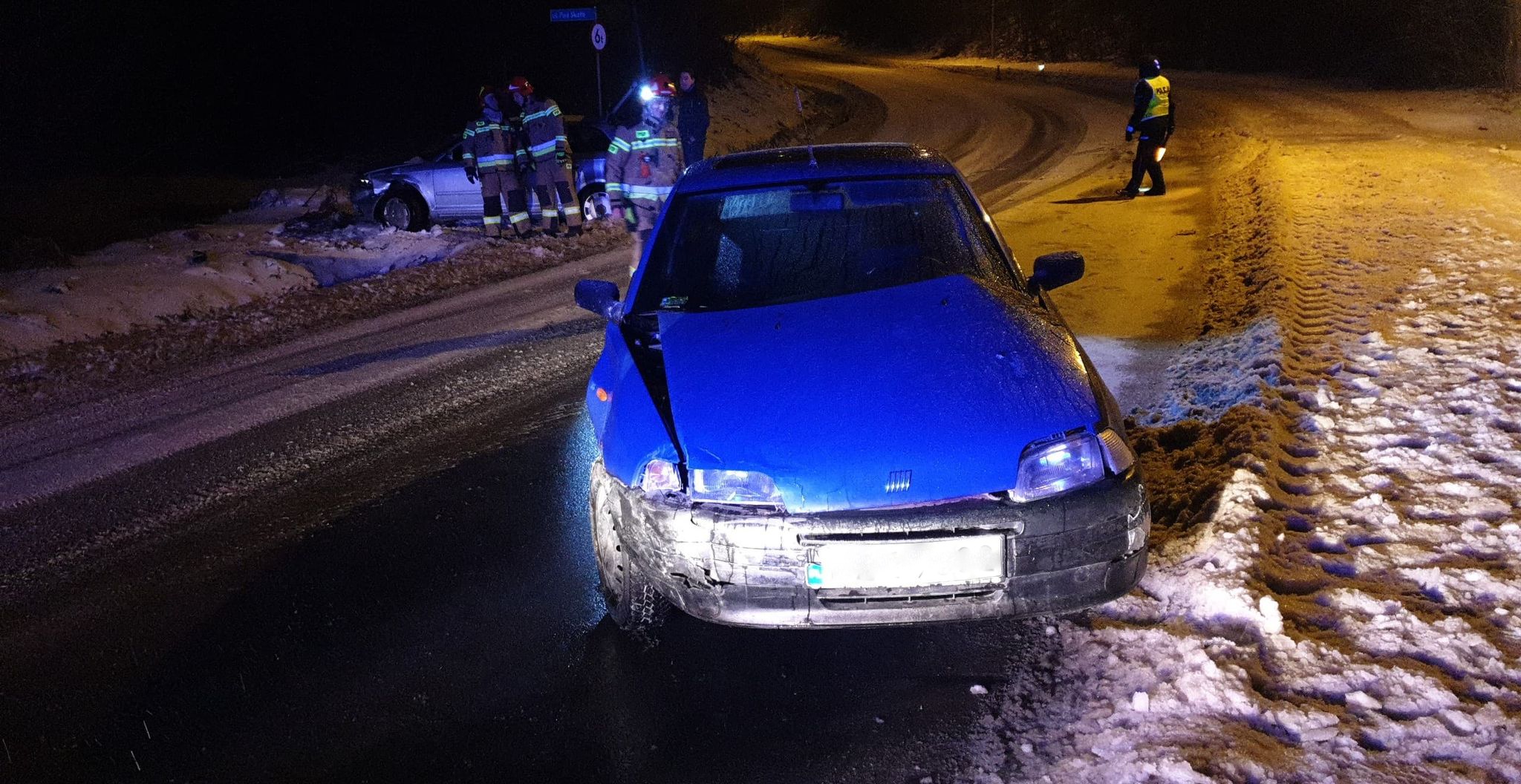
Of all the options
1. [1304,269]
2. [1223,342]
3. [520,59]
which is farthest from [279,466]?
[520,59]

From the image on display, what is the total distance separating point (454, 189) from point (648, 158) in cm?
581

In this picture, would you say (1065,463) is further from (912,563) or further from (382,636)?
(382,636)

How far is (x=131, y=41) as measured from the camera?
19562mm

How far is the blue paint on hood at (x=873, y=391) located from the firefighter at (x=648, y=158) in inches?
217

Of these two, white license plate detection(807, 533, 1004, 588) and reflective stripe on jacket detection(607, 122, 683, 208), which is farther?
reflective stripe on jacket detection(607, 122, 683, 208)

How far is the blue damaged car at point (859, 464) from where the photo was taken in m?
3.13

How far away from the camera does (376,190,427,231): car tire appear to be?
14.3 metres

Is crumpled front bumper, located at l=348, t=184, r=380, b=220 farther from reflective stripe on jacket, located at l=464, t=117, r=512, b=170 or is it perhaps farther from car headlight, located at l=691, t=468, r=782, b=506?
car headlight, located at l=691, t=468, r=782, b=506

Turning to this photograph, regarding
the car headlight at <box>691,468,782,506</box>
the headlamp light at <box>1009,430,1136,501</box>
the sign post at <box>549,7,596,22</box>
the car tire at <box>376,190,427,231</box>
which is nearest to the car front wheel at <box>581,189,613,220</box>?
the car tire at <box>376,190,427,231</box>

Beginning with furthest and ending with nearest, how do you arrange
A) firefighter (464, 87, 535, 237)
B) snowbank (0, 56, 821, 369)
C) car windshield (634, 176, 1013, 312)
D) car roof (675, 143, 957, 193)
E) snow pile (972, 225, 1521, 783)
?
1. firefighter (464, 87, 535, 237)
2. snowbank (0, 56, 821, 369)
3. car roof (675, 143, 957, 193)
4. car windshield (634, 176, 1013, 312)
5. snow pile (972, 225, 1521, 783)

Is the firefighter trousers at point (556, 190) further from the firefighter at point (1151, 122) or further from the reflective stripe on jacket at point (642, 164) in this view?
the firefighter at point (1151, 122)

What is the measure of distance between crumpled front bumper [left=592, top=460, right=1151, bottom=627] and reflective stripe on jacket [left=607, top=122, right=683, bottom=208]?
6575 mm

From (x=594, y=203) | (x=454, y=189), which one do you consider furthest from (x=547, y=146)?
(x=454, y=189)

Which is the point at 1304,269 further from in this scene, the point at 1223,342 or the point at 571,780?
the point at 571,780
